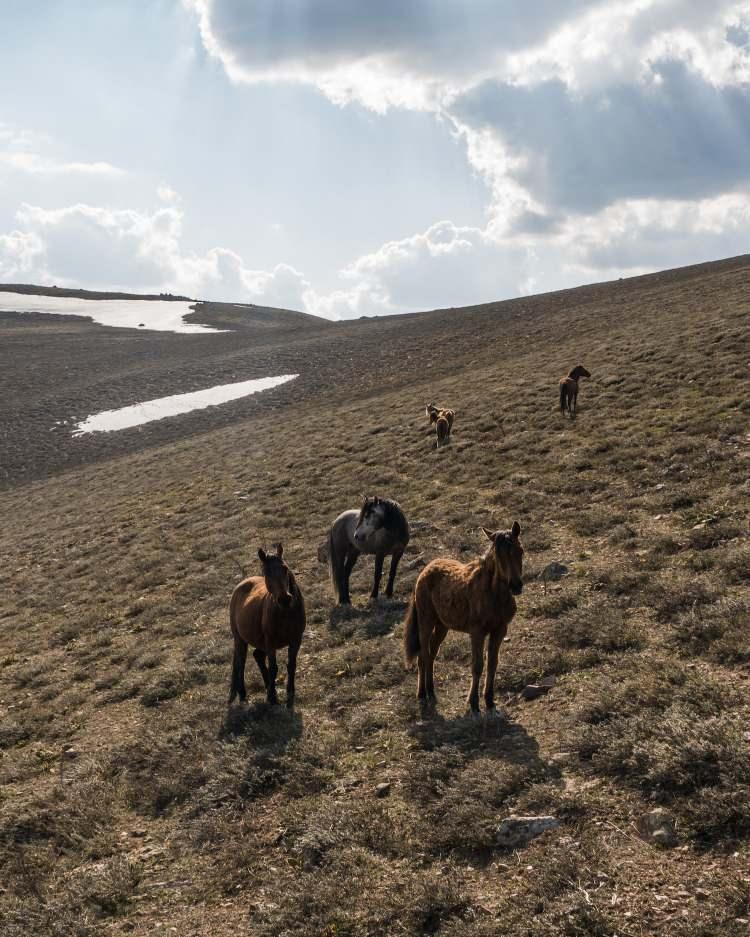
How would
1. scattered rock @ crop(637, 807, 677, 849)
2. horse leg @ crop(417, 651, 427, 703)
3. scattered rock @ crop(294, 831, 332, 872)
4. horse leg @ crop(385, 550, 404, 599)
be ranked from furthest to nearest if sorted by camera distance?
horse leg @ crop(385, 550, 404, 599)
horse leg @ crop(417, 651, 427, 703)
scattered rock @ crop(294, 831, 332, 872)
scattered rock @ crop(637, 807, 677, 849)

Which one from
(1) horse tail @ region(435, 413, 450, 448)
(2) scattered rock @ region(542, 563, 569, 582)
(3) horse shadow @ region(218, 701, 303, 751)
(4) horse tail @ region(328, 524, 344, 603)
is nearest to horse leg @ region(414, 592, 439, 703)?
(3) horse shadow @ region(218, 701, 303, 751)

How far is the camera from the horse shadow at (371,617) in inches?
479

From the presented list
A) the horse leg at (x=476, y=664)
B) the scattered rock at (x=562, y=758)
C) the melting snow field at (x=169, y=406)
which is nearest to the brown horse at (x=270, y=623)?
the horse leg at (x=476, y=664)

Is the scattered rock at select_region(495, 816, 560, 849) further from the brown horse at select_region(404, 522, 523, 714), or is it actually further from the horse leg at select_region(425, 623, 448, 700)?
the horse leg at select_region(425, 623, 448, 700)

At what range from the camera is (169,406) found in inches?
1880

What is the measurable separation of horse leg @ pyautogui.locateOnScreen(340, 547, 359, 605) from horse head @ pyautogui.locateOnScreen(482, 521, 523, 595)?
20.1 ft

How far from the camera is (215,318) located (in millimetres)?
87062

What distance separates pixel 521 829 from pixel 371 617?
21.9 ft

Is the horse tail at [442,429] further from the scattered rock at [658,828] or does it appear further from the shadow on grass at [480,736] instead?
the scattered rock at [658,828]

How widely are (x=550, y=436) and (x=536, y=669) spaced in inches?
527

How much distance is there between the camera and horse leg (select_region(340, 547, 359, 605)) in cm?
1383

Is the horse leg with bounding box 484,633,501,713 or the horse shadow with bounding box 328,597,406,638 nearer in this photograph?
the horse leg with bounding box 484,633,501,713

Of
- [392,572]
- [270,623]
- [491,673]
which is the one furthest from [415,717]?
[392,572]

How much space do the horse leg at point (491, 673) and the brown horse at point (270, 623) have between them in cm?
267
